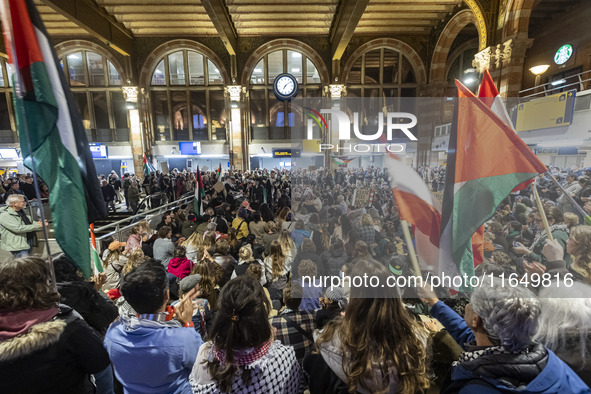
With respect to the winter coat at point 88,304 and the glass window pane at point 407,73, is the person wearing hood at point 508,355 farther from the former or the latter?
the glass window pane at point 407,73

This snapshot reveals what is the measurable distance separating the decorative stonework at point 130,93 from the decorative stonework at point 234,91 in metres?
5.31

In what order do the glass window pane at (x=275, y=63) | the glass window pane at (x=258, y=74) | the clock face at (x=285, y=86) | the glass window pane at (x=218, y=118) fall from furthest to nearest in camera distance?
the glass window pane at (x=218, y=118) < the glass window pane at (x=258, y=74) < the glass window pane at (x=275, y=63) < the clock face at (x=285, y=86)

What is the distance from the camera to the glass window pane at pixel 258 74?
17911 millimetres

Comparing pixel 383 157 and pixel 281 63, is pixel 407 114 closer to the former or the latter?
pixel 383 157

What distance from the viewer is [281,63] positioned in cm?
1791

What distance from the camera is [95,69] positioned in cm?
1791

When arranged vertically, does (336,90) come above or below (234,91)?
below

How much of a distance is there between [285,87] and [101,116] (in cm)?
1251

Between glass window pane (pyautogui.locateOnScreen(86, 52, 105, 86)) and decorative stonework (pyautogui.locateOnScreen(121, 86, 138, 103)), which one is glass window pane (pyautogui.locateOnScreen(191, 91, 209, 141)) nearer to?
decorative stonework (pyautogui.locateOnScreen(121, 86, 138, 103))

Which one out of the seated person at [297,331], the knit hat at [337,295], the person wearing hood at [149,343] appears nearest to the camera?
the person wearing hood at [149,343]

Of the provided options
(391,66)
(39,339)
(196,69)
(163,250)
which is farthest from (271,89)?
(39,339)

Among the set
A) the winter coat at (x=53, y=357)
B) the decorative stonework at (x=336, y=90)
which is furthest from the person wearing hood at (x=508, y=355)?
the decorative stonework at (x=336, y=90)

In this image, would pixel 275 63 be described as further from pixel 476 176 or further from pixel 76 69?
pixel 476 176

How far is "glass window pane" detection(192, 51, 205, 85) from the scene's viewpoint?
59.3 ft
